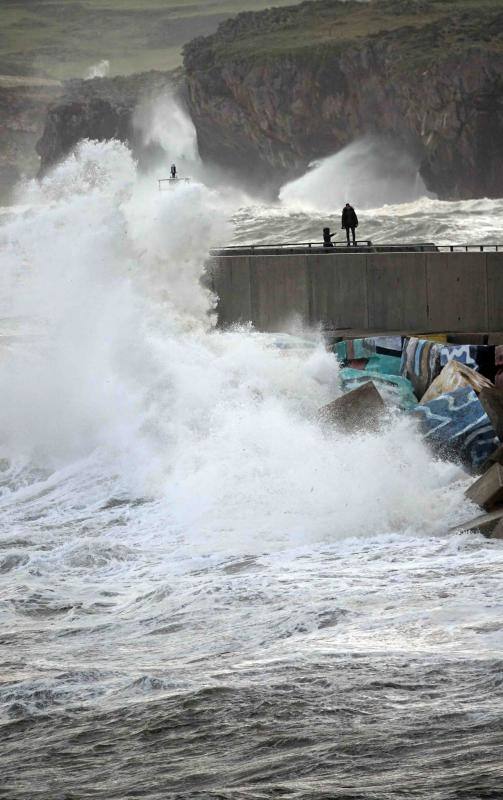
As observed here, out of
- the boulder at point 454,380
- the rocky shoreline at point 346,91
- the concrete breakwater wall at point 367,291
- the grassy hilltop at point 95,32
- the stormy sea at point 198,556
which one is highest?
the grassy hilltop at point 95,32

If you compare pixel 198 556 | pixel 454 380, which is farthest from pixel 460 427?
pixel 198 556

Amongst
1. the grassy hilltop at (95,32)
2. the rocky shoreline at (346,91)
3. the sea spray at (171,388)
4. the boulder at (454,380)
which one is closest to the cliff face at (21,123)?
the grassy hilltop at (95,32)

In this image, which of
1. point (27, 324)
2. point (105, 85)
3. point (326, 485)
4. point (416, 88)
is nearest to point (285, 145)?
point (416, 88)

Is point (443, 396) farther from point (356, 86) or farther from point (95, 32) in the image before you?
point (95, 32)

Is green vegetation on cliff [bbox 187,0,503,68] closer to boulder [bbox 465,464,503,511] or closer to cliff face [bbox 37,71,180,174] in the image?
cliff face [bbox 37,71,180,174]

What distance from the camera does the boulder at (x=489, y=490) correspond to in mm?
9570

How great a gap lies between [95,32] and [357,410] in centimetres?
12273

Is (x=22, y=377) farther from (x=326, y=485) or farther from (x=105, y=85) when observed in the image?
(x=105, y=85)

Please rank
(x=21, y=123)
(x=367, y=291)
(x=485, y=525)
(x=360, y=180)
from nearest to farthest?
(x=485, y=525), (x=367, y=291), (x=360, y=180), (x=21, y=123)

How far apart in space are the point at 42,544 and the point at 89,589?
1391mm

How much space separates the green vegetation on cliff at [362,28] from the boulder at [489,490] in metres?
67.8

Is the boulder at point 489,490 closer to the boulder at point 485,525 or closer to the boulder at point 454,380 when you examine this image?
the boulder at point 485,525

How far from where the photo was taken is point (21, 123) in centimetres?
11481

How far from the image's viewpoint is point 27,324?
16453mm
